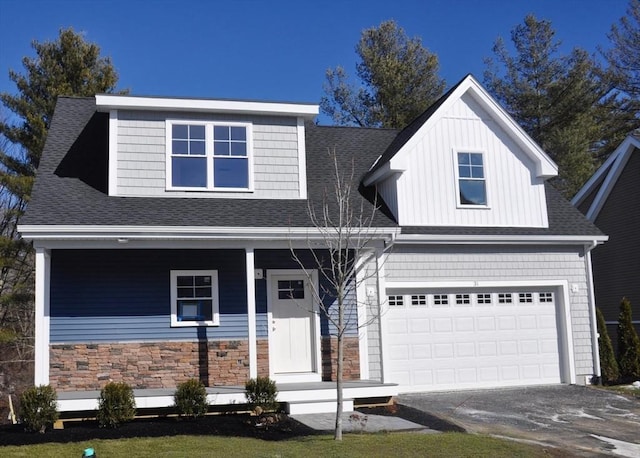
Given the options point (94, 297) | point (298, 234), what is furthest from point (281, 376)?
point (94, 297)

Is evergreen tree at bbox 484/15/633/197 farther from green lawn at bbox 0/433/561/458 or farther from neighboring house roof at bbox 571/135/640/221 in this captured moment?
green lawn at bbox 0/433/561/458

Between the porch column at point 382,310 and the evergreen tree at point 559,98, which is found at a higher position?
the evergreen tree at point 559,98

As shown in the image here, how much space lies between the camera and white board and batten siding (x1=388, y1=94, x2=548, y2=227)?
15.0 m

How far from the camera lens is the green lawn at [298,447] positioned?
29.0 ft

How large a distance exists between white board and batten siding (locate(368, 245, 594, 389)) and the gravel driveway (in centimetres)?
67

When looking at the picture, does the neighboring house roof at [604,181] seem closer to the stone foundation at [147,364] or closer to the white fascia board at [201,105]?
the white fascia board at [201,105]

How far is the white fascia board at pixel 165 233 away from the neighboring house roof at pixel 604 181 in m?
10.2

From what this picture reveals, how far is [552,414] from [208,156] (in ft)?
26.8

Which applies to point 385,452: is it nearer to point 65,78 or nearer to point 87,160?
point 87,160

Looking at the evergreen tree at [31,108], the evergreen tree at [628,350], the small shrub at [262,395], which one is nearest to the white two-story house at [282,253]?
the small shrub at [262,395]

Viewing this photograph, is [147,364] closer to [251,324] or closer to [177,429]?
[251,324]

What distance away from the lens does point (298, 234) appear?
516 inches

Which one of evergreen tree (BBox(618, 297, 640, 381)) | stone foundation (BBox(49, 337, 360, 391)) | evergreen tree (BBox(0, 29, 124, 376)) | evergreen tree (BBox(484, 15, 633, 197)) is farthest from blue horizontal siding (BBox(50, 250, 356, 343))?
evergreen tree (BBox(484, 15, 633, 197))

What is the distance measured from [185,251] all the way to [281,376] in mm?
3119
